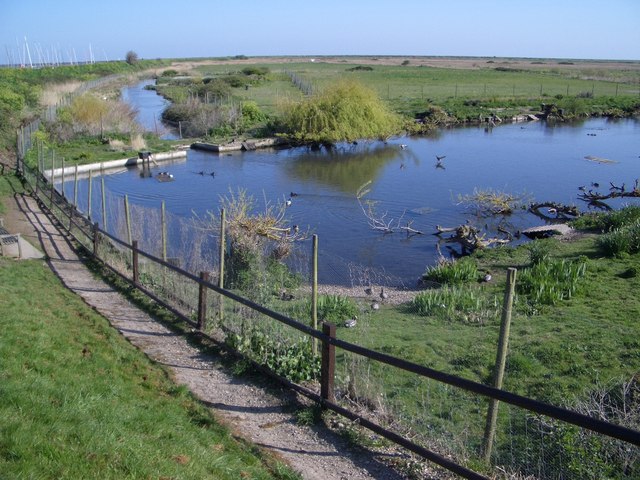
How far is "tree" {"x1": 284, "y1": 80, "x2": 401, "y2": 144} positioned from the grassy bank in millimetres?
43520

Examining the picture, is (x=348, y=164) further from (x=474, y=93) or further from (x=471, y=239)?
(x=474, y=93)

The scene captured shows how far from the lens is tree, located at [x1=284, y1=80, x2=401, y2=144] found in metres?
52.1

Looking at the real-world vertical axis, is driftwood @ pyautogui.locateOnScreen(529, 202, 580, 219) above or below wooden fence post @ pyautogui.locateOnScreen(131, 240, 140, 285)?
below

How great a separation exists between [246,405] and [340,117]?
46006 millimetres

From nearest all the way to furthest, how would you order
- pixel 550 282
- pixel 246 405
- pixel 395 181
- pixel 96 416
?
pixel 96 416
pixel 246 405
pixel 550 282
pixel 395 181

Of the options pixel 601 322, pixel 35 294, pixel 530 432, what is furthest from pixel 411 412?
pixel 35 294

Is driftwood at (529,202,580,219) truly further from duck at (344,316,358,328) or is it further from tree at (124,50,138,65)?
tree at (124,50,138,65)

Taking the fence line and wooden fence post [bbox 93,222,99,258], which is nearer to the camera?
the fence line

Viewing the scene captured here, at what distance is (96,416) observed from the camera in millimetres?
5934

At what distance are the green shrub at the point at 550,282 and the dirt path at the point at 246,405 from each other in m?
7.97

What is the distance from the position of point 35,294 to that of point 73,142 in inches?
1512

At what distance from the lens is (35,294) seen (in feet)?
41.0

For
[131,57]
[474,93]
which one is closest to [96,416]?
[474,93]

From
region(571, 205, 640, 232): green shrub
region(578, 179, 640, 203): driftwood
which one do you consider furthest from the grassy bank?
region(578, 179, 640, 203): driftwood
